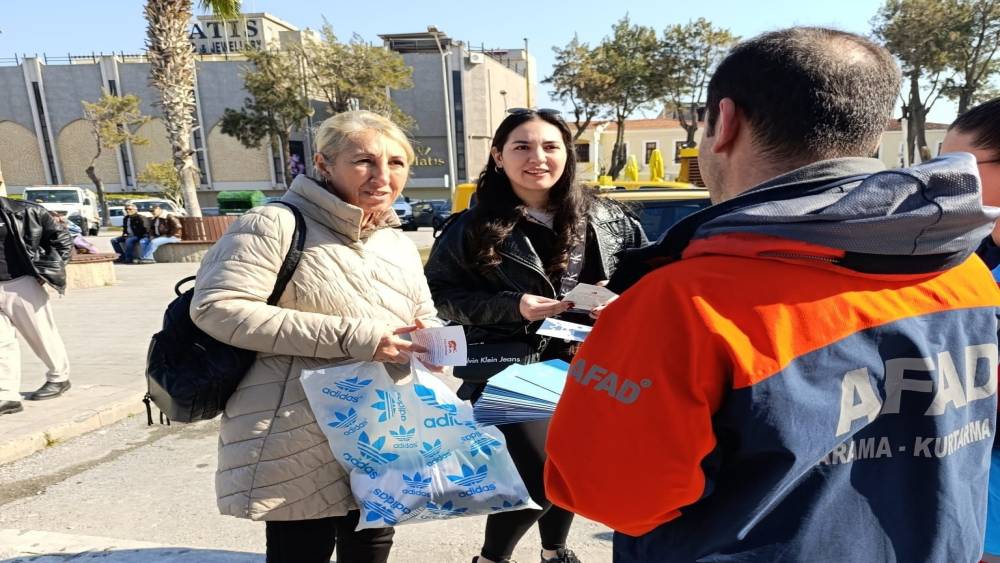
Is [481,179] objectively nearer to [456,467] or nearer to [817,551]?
Answer: [456,467]

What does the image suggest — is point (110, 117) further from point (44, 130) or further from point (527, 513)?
point (527, 513)

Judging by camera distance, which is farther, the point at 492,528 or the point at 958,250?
the point at 492,528

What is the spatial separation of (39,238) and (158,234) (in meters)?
11.6

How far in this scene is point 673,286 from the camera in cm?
84

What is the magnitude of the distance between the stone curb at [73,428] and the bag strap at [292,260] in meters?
3.11

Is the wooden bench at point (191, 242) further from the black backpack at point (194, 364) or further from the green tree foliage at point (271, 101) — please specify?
the green tree foliage at point (271, 101)

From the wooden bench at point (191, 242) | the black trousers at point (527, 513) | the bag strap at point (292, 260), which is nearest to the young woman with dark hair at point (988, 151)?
the black trousers at point (527, 513)

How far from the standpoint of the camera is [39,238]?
174 inches

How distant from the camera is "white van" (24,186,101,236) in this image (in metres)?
24.7

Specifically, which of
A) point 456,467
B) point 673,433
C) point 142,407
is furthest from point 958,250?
point 142,407

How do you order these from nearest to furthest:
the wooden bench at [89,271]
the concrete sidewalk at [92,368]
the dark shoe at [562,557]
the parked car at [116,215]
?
the dark shoe at [562,557] < the concrete sidewalk at [92,368] < the wooden bench at [89,271] < the parked car at [116,215]

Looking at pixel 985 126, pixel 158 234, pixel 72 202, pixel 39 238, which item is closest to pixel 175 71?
pixel 158 234

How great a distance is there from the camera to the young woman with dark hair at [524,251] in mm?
2285

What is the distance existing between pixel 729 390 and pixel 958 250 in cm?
42
